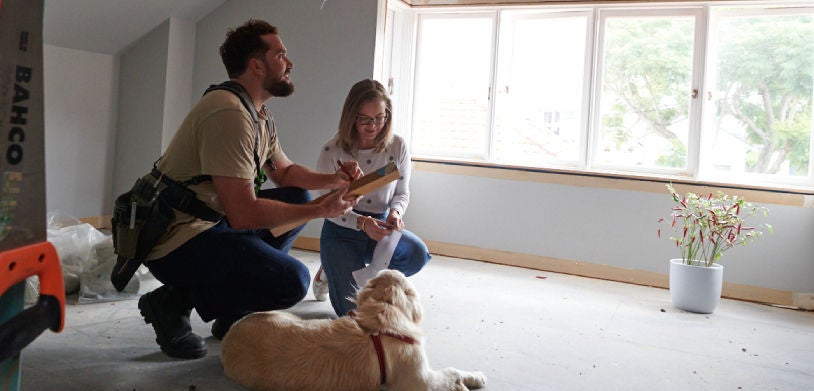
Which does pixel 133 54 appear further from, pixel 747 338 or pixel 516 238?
pixel 747 338

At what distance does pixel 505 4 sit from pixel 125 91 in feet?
9.25

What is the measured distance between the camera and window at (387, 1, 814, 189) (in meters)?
3.69

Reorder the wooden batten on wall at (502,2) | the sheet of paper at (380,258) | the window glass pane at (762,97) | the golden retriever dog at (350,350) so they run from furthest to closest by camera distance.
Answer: the wooden batten on wall at (502,2), the window glass pane at (762,97), the sheet of paper at (380,258), the golden retriever dog at (350,350)

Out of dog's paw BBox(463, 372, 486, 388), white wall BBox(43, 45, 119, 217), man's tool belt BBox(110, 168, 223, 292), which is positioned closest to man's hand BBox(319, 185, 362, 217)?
man's tool belt BBox(110, 168, 223, 292)

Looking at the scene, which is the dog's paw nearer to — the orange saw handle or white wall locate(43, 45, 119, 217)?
the orange saw handle

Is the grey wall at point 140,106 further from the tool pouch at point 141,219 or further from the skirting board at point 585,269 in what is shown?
the tool pouch at point 141,219

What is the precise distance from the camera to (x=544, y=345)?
2398 mm

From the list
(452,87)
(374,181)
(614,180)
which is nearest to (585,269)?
(614,180)

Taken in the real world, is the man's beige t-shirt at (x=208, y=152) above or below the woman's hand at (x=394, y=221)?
above

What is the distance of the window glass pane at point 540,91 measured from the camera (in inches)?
166

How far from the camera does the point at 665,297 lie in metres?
3.47

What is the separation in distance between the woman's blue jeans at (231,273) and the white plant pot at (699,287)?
6.99 feet

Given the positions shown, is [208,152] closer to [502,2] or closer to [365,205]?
[365,205]

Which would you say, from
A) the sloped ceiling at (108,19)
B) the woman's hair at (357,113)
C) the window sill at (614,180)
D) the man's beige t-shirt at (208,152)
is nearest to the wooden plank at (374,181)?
the man's beige t-shirt at (208,152)
